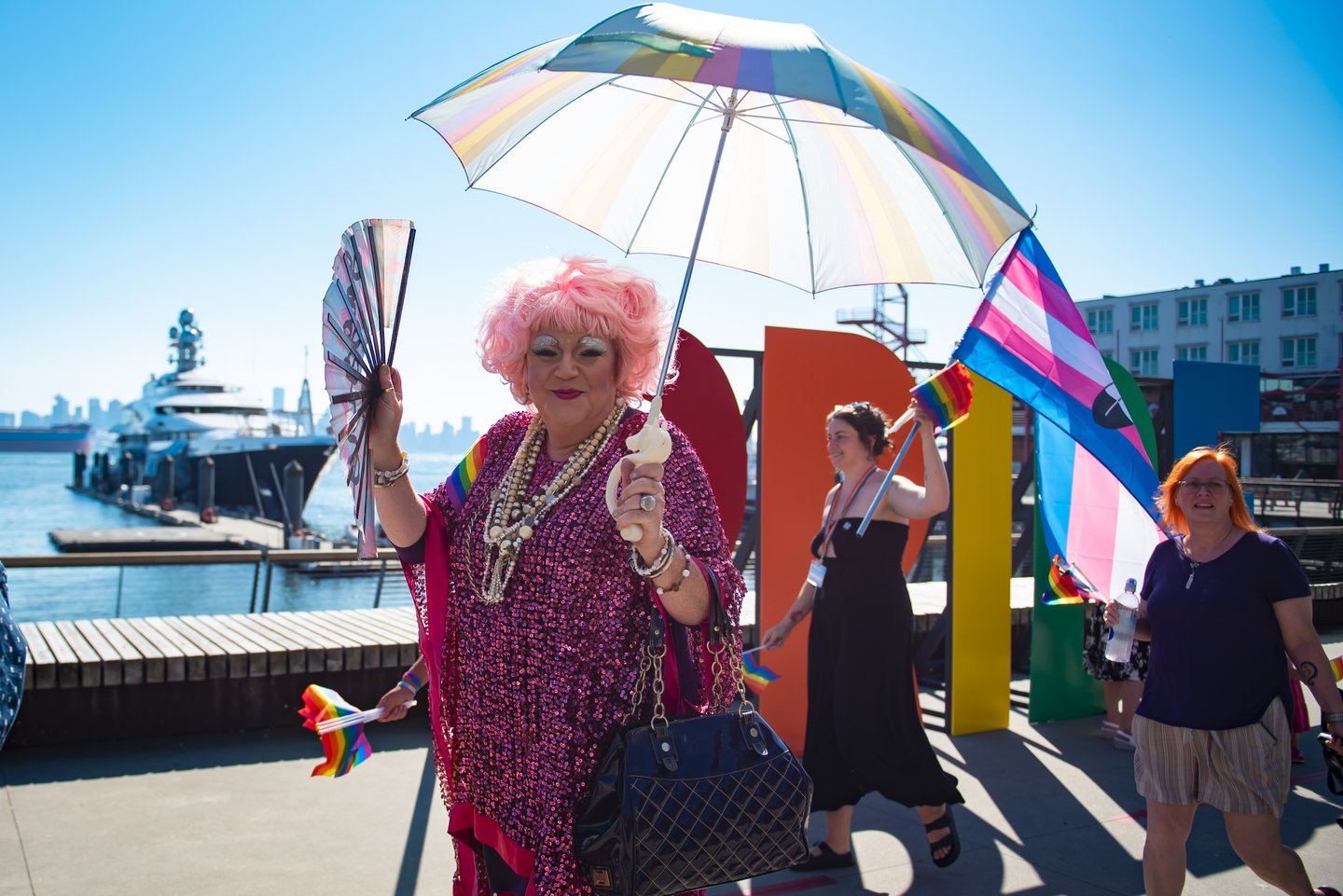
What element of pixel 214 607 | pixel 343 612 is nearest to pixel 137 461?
pixel 214 607

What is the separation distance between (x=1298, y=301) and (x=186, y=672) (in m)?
60.8

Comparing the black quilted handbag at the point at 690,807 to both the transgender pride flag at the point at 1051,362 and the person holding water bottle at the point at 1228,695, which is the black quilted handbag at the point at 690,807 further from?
the transgender pride flag at the point at 1051,362

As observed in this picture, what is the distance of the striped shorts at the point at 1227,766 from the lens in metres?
2.98

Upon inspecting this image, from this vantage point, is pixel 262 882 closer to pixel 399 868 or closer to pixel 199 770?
pixel 399 868

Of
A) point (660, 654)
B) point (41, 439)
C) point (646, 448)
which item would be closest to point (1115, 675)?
point (660, 654)

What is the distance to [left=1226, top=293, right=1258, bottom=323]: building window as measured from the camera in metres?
56.2

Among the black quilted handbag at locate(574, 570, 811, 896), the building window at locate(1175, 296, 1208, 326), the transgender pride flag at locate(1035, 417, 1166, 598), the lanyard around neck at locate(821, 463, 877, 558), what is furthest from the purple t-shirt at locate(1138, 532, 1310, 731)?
the building window at locate(1175, 296, 1208, 326)

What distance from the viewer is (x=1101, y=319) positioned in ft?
212

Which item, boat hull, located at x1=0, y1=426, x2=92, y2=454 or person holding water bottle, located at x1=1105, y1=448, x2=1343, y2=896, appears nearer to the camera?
person holding water bottle, located at x1=1105, y1=448, x2=1343, y2=896

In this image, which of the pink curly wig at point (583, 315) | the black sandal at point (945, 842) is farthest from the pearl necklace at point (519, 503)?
the black sandal at point (945, 842)

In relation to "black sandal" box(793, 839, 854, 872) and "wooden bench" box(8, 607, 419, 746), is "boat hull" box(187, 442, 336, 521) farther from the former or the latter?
"black sandal" box(793, 839, 854, 872)

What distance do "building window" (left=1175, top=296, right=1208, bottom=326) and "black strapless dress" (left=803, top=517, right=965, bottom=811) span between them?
6284 cm

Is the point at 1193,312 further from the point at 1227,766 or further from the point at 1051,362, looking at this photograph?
the point at 1227,766

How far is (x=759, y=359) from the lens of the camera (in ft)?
18.6
